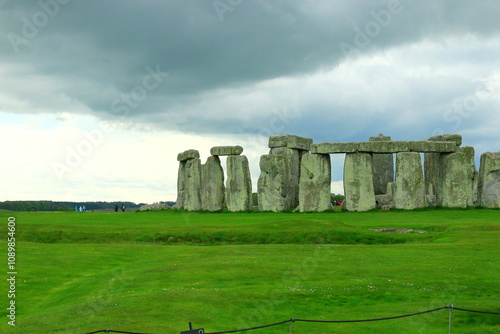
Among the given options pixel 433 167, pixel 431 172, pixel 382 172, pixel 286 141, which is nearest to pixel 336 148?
pixel 286 141

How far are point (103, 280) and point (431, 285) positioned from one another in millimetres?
11506

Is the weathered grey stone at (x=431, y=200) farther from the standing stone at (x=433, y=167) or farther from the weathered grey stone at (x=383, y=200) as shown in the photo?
the weathered grey stone at (x=383, y=200)

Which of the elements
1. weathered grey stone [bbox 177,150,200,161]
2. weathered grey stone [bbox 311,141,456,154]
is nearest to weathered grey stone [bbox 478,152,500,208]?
weathered grey stone [bbox 311,141,456,154]

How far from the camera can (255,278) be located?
22000 millimetres

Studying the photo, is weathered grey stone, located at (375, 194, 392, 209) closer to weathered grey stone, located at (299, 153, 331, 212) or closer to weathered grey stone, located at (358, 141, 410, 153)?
weathered grey stone, located at (299, 153, 331, 212)

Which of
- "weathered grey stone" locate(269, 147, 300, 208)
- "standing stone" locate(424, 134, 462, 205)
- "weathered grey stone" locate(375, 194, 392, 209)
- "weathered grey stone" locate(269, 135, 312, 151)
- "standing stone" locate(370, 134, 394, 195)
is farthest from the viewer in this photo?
"standing stone" locate(370, 134, 394, 195)

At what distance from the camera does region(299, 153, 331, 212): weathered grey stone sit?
5097 cm

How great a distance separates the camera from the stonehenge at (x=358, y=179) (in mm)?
49438

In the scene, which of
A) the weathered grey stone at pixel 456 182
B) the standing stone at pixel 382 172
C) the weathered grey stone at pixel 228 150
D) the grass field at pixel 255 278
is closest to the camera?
the grass field at pixel 255 278

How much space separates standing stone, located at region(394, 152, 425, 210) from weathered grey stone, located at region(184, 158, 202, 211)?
680 inches

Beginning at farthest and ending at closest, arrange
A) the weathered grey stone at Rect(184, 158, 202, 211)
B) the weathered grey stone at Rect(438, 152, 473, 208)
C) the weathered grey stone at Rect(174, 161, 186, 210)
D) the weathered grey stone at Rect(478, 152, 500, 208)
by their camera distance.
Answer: the weathered grey stone at Rect(174, 161, 186, 210) < the weathered grey stone at Rect(184, 158, 202, 211) < the weathered grey stone at Rect(478, 152, 500, 208) < the weathered grey stone at Rect(438, 152, 473, 208)

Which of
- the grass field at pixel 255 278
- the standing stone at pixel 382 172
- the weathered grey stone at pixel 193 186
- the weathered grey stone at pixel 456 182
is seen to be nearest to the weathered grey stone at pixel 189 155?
the weathered grey stone at pixel 193 186

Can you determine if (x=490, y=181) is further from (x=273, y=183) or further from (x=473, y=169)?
(x=273, y=183)

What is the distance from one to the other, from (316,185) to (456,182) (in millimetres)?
10623
